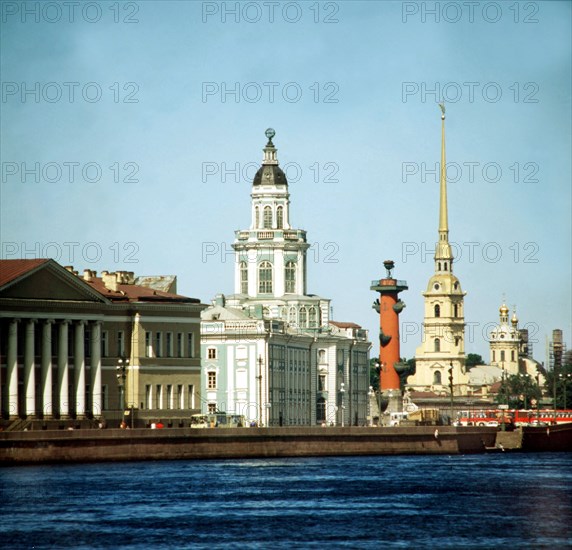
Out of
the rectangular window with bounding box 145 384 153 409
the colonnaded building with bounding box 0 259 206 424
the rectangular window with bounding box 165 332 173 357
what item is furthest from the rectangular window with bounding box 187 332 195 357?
the rectangular window with bounding box 145 384 153 409

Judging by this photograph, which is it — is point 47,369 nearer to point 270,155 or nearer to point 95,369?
point 95,369

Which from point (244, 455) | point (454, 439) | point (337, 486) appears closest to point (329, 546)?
point (337, 486)

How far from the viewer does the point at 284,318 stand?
604 ft

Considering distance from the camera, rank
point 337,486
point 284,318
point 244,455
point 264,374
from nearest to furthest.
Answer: point 337,486 < point 244,455 < point 264,374 < point 284,318

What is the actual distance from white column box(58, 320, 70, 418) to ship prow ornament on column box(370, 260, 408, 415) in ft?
141

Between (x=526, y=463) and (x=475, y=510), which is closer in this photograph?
(x=475, y=510)

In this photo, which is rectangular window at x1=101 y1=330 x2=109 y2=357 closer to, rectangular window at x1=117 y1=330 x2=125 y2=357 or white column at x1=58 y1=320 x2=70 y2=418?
rectangular window at x1=117 y1=330 x2=125 y2=357

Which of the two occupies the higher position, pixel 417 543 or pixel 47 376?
pixel 47 376

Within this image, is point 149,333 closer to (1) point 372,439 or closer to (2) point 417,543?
(1) point 372,439

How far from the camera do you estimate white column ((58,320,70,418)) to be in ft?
390

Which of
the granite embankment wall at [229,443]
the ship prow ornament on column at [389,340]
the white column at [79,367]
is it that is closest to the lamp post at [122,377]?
the white column at [79,367]

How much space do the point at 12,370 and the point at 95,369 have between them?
738cm

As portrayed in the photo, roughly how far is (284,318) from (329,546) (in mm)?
117283

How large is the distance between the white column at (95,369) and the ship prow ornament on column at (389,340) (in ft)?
131
